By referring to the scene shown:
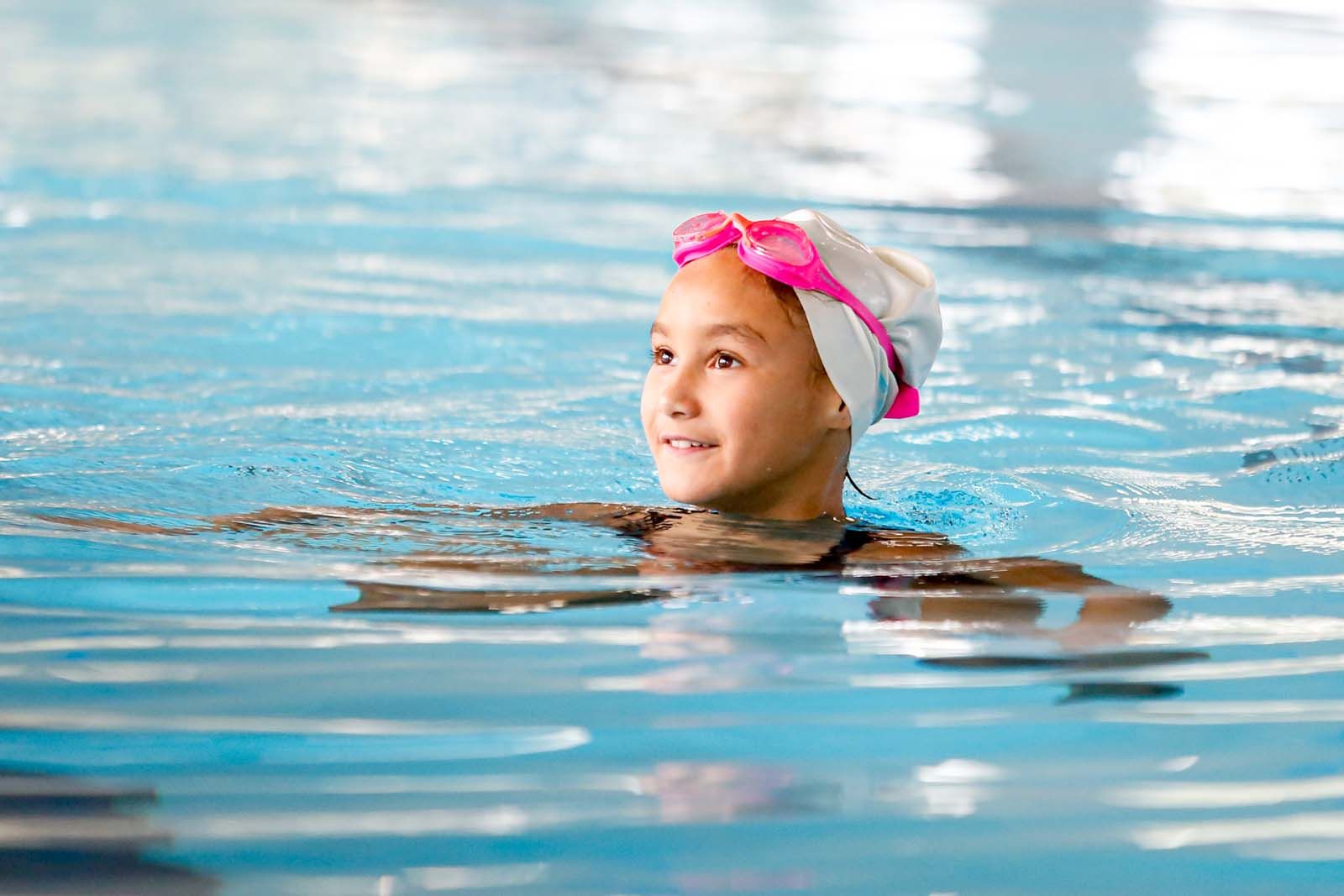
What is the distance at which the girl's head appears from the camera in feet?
9.99

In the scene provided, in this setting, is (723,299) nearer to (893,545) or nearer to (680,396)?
(680,396)

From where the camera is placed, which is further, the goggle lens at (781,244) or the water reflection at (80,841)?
the goggle lens at (781,244)

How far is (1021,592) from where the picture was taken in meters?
3.03

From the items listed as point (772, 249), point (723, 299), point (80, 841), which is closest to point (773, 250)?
point (772, 249)

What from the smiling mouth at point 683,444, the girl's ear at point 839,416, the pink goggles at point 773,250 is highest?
the pink goggles at point 773,250

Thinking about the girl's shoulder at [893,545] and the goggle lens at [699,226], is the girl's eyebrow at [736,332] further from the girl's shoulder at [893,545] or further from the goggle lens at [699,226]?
the girl's shoulder at [893,545]

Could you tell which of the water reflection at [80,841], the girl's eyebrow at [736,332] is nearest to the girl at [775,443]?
the girl's eyebrow at [736,332]

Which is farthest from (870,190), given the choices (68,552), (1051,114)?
(68,552)

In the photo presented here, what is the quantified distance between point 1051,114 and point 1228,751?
10.3 metres

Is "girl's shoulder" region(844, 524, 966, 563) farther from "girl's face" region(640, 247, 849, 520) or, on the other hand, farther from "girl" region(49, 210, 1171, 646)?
"girl's face" region(640, 247, 849, 520)

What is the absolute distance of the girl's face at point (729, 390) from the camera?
9.95ft

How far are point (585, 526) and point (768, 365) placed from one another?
0.62 metres

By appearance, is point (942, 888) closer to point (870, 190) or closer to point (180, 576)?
point (180, 576)

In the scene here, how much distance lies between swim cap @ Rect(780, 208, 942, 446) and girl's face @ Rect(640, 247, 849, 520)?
0.04 metres
